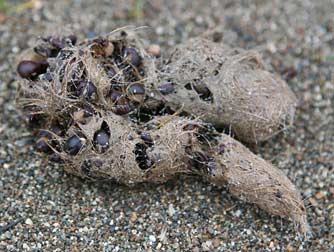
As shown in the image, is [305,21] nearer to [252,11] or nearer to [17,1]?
[252,11]

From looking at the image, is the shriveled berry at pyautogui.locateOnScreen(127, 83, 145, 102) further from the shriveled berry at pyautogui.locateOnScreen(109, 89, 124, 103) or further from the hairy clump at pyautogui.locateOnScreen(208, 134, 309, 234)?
the hairy clump at pyautogui.locateOnScreen(208, 134, 309, 234)

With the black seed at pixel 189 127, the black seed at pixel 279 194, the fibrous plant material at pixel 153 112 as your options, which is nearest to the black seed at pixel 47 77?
the fibrous plant material at pixel 153 112

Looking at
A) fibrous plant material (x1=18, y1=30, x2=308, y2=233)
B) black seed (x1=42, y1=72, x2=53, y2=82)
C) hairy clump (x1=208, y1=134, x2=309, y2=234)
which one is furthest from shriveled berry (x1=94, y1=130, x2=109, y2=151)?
hairy clump (x1=208, y1=134, x2=309, y2=234)

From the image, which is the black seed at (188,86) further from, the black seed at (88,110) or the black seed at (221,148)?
the black seed at (88,110)

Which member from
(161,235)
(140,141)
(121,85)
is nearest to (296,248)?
(161,235)

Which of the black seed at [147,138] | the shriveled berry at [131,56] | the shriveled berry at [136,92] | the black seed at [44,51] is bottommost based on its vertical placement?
the black seed at [147,138]

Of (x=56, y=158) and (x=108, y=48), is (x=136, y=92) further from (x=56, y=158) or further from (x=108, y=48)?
(x=56, y=158)

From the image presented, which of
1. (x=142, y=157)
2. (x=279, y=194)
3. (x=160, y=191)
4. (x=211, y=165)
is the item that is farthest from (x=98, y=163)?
(x=279, y=194)
